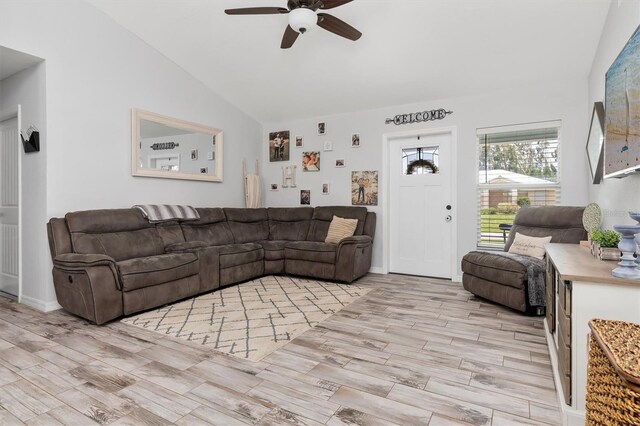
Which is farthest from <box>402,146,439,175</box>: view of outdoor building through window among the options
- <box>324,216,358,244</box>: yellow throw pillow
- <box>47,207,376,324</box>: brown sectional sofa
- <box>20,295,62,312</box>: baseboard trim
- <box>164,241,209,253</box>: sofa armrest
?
<box>20,295,62,312</box>: baseboard trim

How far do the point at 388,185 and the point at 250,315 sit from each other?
Answer: 112 inches

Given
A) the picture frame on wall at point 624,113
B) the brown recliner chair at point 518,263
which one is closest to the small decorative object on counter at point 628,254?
the picture frame on wall at point 624,113

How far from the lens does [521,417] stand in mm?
1610

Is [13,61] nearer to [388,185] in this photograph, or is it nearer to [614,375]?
[388,185]

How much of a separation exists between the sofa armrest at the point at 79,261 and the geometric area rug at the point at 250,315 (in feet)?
1.84

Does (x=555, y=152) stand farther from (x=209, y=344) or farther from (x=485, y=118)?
(x=209, y=344)

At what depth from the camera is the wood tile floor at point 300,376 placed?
1.63 metres

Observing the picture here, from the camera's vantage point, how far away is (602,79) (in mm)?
2881

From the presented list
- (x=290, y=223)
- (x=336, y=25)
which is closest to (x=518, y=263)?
(x=336, y=25)

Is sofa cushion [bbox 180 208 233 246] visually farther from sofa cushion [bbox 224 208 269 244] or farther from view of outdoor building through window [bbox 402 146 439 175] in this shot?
view of outdoor building through window [bbox 402 146 439 175]

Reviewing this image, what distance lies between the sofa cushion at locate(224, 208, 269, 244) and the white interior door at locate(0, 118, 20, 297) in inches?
91.5

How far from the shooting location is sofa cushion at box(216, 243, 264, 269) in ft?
13.1

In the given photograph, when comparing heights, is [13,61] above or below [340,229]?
above

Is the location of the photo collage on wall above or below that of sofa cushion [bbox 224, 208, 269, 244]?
above
